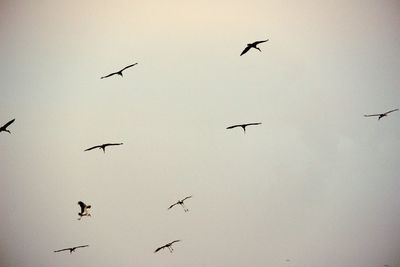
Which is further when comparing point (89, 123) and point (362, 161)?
point (362, 161)

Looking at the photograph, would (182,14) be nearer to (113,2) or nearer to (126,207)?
(113,2)

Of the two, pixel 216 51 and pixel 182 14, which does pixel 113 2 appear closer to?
pixel 182 14

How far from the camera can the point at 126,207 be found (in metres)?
1.71

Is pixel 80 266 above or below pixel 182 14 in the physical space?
below

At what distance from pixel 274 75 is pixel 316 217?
2.52 ft

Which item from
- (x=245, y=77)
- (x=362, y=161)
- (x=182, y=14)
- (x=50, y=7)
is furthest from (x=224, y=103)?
(x=50, y=7)

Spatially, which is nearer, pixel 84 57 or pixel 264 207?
pixel 84 57

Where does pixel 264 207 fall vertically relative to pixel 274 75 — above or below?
below

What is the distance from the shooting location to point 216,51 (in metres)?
1.68

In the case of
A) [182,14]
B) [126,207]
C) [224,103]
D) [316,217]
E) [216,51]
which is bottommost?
[316,217]

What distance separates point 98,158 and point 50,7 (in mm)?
768

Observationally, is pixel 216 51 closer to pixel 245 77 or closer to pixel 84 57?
pixel 245 77

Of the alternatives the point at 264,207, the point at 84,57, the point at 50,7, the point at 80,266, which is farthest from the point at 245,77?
the point at 80,266

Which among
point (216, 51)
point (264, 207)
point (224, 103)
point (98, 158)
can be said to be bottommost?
point (264, 207)
